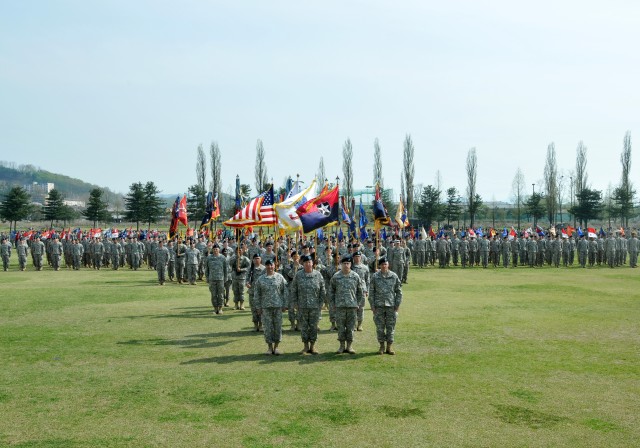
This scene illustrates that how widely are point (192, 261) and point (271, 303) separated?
14172 mm

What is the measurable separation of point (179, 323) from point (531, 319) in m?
9.91

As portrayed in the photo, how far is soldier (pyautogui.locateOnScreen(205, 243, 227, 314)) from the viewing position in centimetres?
1806

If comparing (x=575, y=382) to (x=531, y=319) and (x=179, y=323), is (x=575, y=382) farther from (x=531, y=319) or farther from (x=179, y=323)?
(x=179, y=323)

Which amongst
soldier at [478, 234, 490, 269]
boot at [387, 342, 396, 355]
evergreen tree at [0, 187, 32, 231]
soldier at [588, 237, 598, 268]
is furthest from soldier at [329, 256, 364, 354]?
evergreen tree at [0, 187, 32, 231]

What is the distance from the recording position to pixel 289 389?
9891 mm

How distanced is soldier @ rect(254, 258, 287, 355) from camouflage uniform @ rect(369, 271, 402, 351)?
200 cm

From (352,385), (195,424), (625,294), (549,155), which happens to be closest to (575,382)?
(352,385)

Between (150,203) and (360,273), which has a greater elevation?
(150,203)

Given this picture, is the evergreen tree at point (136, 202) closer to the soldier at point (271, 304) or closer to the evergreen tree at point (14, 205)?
the evergreen tree at point (14, 205)

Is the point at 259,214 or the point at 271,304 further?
the point at 259,214

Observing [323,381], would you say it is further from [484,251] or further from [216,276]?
[484,251]

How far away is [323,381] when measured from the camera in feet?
34.0

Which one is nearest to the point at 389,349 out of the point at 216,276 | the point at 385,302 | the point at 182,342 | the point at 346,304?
the point at 385,302

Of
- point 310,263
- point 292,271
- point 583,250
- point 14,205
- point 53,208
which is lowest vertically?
point 583,250
